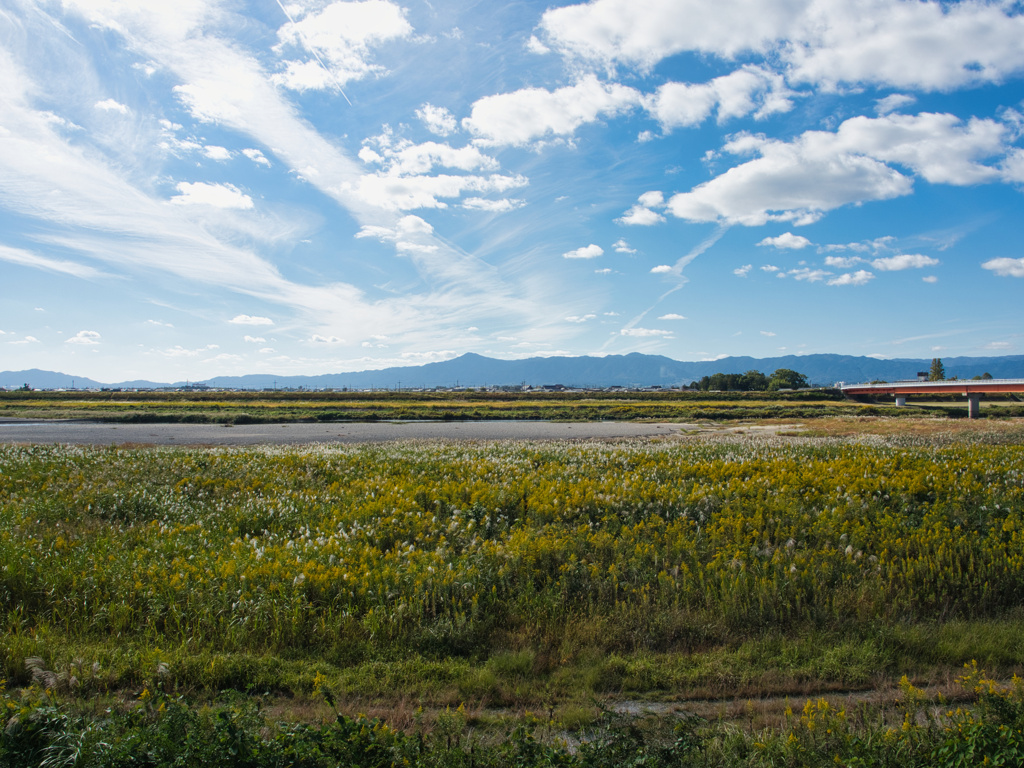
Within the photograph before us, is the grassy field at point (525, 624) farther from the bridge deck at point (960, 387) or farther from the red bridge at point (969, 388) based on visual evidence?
the bridge deck at point (960, 387)

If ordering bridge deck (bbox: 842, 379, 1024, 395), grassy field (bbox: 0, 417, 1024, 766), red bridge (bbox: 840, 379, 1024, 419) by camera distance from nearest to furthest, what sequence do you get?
grassy field (bbox: 0, 417, 1024, 766) < red bridge (bbox: 840, 379, 1024, 419) < bridge deck (bbox: 842, 379, 1024, 395)

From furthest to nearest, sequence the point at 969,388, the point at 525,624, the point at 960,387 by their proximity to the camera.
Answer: the point at 960,387 → the point at 969,388 → the point at 525,624

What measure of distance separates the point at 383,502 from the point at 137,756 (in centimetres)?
768

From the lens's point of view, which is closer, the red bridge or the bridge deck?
the red bridge

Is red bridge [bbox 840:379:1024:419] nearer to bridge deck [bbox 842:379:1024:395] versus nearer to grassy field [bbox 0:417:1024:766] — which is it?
bridge deck [bbox 842:379:1024:395]

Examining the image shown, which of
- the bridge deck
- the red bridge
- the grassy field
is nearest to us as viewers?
the grassy field

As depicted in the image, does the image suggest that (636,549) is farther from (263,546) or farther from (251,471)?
(251,471)

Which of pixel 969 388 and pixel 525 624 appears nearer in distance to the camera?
pixel 525 624

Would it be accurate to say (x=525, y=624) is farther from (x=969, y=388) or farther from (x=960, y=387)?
(x=960, y=387)

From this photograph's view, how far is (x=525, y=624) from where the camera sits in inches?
264

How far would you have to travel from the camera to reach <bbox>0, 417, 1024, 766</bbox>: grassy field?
169 inches

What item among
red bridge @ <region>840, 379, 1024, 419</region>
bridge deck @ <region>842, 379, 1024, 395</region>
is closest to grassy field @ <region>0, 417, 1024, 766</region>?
red bridge @ <region>840, 379, 1024, 419</region>

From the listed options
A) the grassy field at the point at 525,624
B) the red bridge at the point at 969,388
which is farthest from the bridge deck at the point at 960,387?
the grassy field at the point at 525,624

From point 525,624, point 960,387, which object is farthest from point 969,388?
point 525,624
